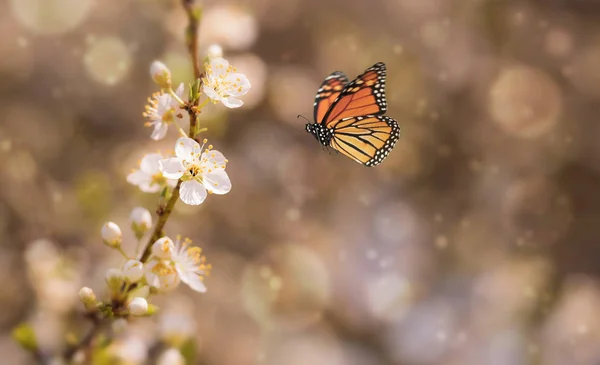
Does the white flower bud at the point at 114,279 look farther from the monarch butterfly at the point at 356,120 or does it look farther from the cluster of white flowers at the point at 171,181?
the monarch butterfly at the point at 356,120

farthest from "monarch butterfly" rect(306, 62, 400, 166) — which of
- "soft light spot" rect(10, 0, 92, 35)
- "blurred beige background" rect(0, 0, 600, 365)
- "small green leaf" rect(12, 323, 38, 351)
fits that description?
"soft light spot" rect(10, 0, 92, 35)

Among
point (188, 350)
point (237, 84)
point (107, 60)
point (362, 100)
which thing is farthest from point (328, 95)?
point (107, 60)

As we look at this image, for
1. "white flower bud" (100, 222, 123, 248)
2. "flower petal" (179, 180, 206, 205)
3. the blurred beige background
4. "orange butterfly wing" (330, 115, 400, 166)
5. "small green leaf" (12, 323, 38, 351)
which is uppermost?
the blurred beige background

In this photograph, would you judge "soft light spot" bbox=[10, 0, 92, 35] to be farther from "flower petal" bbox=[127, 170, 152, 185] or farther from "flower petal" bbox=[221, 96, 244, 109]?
"flower petal" bbox=[221, 96, 244, 109]

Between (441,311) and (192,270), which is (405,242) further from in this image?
(192,270)

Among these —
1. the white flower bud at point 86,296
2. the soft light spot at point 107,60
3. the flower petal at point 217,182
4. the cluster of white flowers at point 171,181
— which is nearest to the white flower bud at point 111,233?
the cluster of white flowers at point 171,181

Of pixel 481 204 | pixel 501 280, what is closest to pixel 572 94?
pixel 481 204
